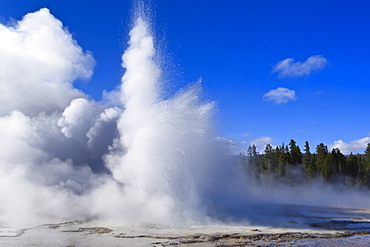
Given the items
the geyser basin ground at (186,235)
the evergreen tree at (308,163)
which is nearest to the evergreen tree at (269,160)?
the evergreen tree at (308,163)

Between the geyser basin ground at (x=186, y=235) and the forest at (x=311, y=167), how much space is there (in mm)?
32497

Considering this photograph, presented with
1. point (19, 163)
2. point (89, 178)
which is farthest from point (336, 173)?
point (19, 163)

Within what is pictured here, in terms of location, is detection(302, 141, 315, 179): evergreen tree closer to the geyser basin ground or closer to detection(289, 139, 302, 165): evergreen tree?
detection(289, 139, 302, 165): evergreen tree

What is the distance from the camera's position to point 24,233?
13.2 m

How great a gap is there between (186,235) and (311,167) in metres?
42.2

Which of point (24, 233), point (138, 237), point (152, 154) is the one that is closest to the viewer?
point (138, 237)

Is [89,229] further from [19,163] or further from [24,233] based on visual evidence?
[19,163]

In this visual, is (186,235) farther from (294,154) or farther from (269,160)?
(294,154)

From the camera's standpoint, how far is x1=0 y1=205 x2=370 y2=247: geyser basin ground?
37.1 feet

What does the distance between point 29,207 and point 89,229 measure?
682 centimetres

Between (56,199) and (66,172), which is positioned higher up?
(66,172)

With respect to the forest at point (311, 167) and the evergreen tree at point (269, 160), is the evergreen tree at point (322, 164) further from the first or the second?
the evergreen tree at point (269, 160)

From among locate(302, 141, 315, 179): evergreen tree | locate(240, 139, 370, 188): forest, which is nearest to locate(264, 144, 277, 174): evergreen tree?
locate(240, 139, 370, 188): forest

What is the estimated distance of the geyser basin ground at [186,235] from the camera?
1130cm
